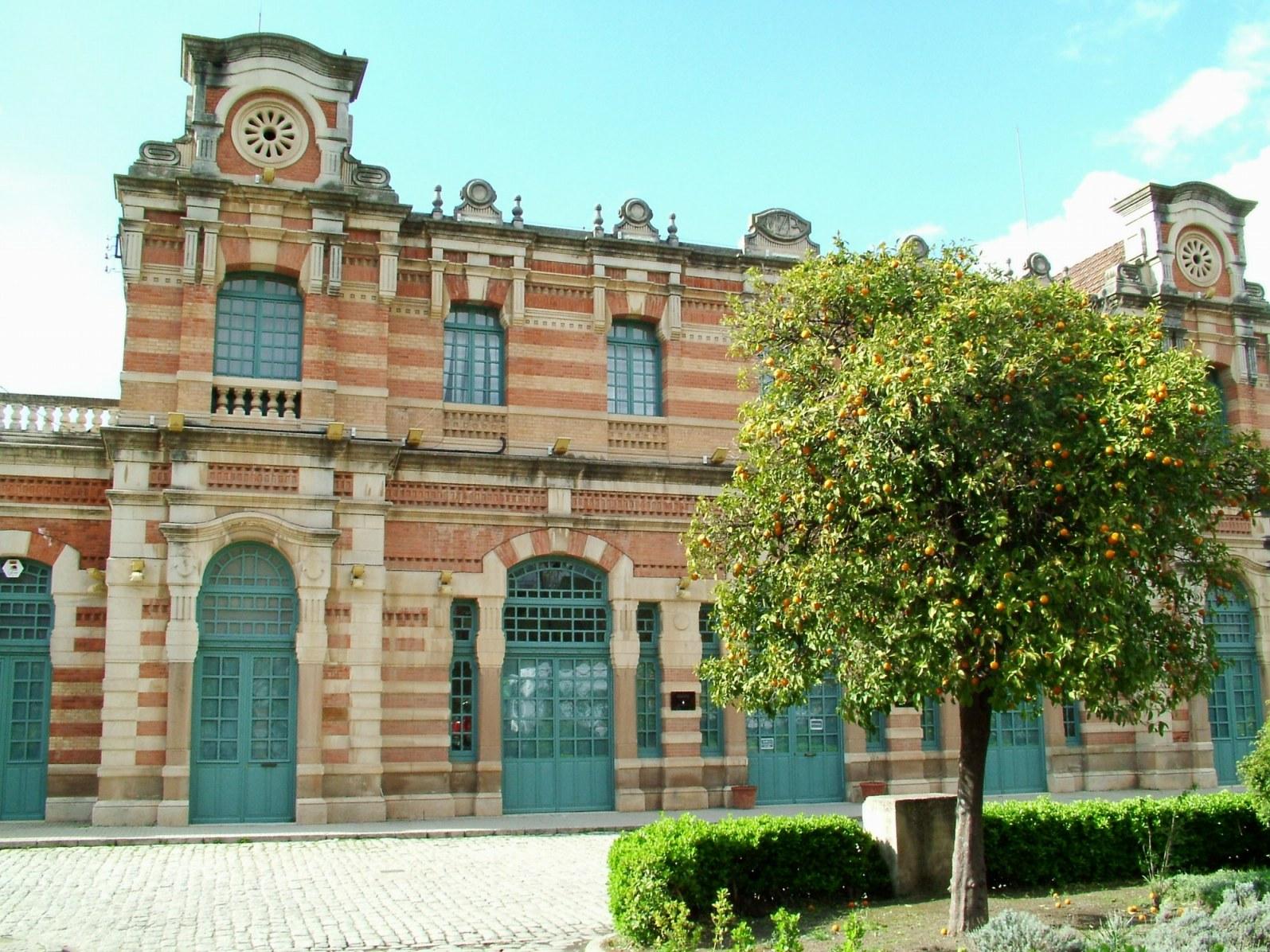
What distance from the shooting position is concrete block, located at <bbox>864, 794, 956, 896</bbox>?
12.5 metres

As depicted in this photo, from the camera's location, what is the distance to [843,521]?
11.0 m

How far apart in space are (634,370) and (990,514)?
1275 centimetres

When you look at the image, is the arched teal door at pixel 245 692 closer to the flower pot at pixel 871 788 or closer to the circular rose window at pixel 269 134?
the circular rose window at pixel 269 134

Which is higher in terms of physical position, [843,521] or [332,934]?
[843,521]

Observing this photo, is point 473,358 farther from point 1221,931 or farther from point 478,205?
point 1221,931

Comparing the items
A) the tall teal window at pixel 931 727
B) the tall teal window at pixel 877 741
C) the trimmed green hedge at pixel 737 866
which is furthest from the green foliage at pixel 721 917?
the tall teal window at pixel 931 727

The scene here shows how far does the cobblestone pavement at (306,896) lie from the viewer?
10.9 metres

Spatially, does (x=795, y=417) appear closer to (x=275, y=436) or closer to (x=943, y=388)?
(x=943, y=388)

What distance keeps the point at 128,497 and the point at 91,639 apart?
2.24m

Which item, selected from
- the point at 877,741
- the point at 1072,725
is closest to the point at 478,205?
the point at 877,741

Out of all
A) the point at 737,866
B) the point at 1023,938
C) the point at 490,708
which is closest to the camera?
the point at 1023,938

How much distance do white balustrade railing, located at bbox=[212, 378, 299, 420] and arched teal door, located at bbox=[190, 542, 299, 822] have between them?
6.89ft

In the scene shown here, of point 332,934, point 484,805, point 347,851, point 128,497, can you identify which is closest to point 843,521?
point 332,934

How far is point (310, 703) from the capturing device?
1888cm
